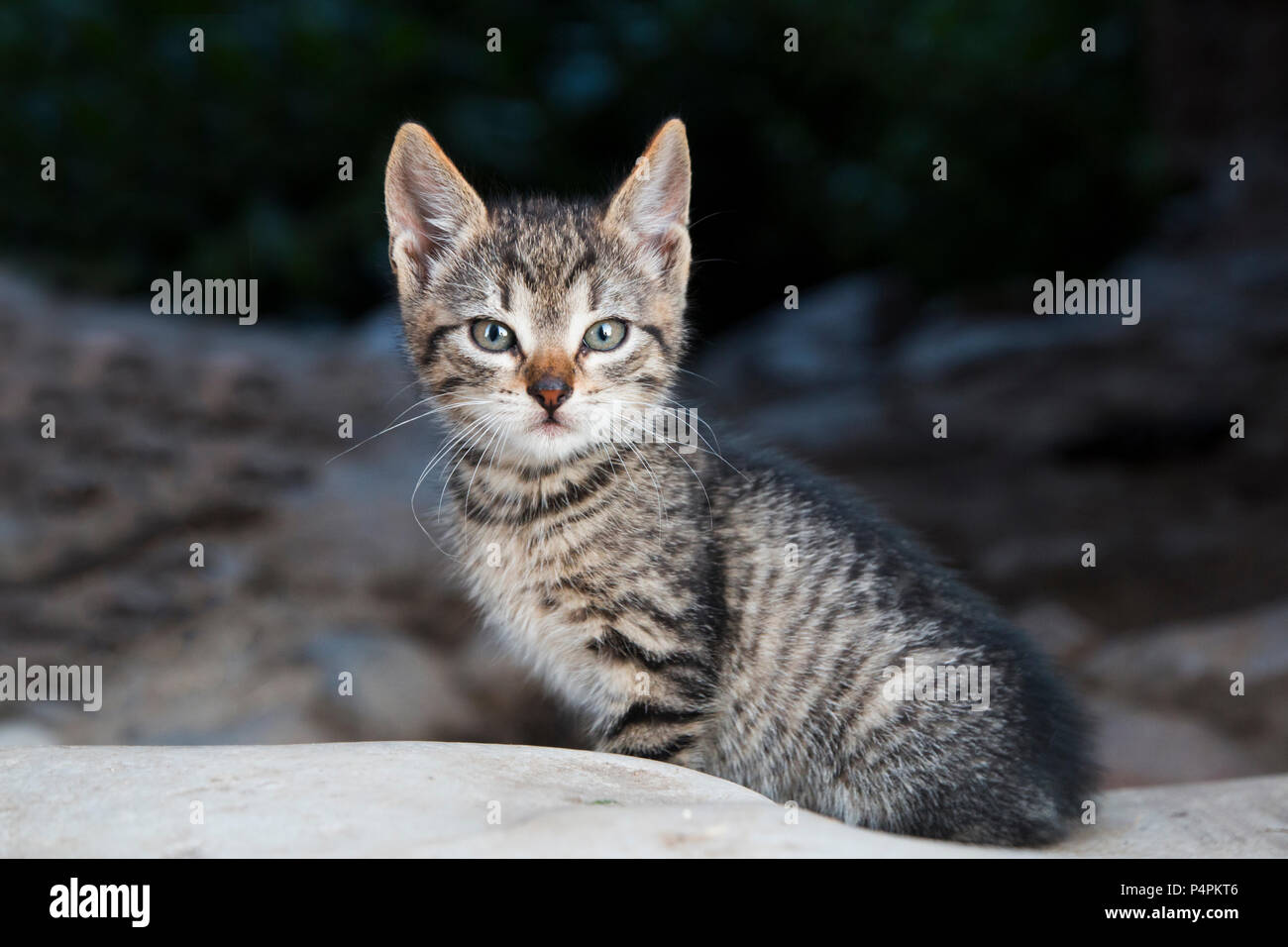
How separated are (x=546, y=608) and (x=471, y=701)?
329 cm

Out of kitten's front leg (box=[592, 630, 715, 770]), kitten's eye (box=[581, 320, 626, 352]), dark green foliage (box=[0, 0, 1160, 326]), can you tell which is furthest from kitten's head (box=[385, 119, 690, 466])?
dark green foliage (box=[0, 0, 1160, 326])

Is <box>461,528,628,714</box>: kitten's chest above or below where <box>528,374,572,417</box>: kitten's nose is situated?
below

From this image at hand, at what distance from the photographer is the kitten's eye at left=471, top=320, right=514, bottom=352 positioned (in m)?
3.94

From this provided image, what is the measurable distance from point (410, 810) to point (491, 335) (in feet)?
5.12

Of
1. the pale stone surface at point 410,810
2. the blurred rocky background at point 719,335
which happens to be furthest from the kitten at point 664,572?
the blurred rocky background at point 719,335

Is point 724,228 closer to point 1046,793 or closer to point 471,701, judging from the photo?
point 471,701

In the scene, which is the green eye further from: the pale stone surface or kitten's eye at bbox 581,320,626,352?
the pale stone surface

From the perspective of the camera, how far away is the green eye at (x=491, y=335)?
394 cm

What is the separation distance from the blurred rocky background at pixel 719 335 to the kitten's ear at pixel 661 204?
10.8 feet

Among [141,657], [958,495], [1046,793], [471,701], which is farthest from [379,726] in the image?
[958,495]

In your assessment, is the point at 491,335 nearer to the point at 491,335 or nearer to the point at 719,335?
the point at 491,335

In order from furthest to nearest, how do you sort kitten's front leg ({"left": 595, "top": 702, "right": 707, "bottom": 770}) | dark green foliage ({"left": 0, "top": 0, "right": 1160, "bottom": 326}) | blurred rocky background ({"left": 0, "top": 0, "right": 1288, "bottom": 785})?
dark green foliage ({"left": 0, "top": 0, "right": 1160, "bottom": 326})
blurred rocky background ({"left": 0, "top": 0, "right": 1288, "bottom": 785})
kitten's front leg ({"left": 595, "top": 702, "right": 707, "bottom": 770})

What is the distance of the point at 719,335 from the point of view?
41.5ft

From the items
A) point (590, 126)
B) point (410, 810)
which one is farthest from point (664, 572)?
point (590, 126)
